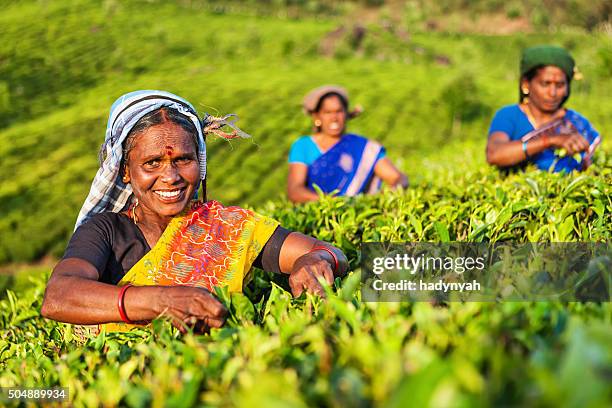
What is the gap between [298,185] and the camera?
17.2ft

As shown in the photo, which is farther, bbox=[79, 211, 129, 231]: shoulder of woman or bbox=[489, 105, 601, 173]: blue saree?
bbox=[489, 105, 601, 173]: blue saree

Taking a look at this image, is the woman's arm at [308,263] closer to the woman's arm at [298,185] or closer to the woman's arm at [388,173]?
the woman's arm at [298,185]

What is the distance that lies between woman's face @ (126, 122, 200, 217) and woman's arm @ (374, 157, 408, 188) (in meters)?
3.12

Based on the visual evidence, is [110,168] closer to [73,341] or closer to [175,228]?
[175,228]

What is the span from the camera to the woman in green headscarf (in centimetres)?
425

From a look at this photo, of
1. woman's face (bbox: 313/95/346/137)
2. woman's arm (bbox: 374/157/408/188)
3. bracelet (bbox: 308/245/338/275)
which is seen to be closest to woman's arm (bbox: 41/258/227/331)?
bracelet (bbox: 308/245/338/275)

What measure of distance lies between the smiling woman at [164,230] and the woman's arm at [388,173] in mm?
2941

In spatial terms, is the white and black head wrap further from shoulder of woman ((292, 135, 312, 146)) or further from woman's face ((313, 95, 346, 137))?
woman's face ((313, 95, 346, 137))

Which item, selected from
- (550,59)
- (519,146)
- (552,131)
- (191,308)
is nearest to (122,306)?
(191,308)

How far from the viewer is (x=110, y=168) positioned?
2.55m

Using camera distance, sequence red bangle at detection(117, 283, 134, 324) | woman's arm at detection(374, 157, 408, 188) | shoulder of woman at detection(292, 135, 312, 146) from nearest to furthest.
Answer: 1. red bangle at detection(117, 283, 134, 324)
2. woman's arm at detection(374, 157, 408, 188)
3. shoulder of woman at detection(292, 135, 312, 146)

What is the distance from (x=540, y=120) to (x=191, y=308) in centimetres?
360

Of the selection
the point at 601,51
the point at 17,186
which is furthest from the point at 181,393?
the point at 601,51

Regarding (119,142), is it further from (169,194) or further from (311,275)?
(311,275)
